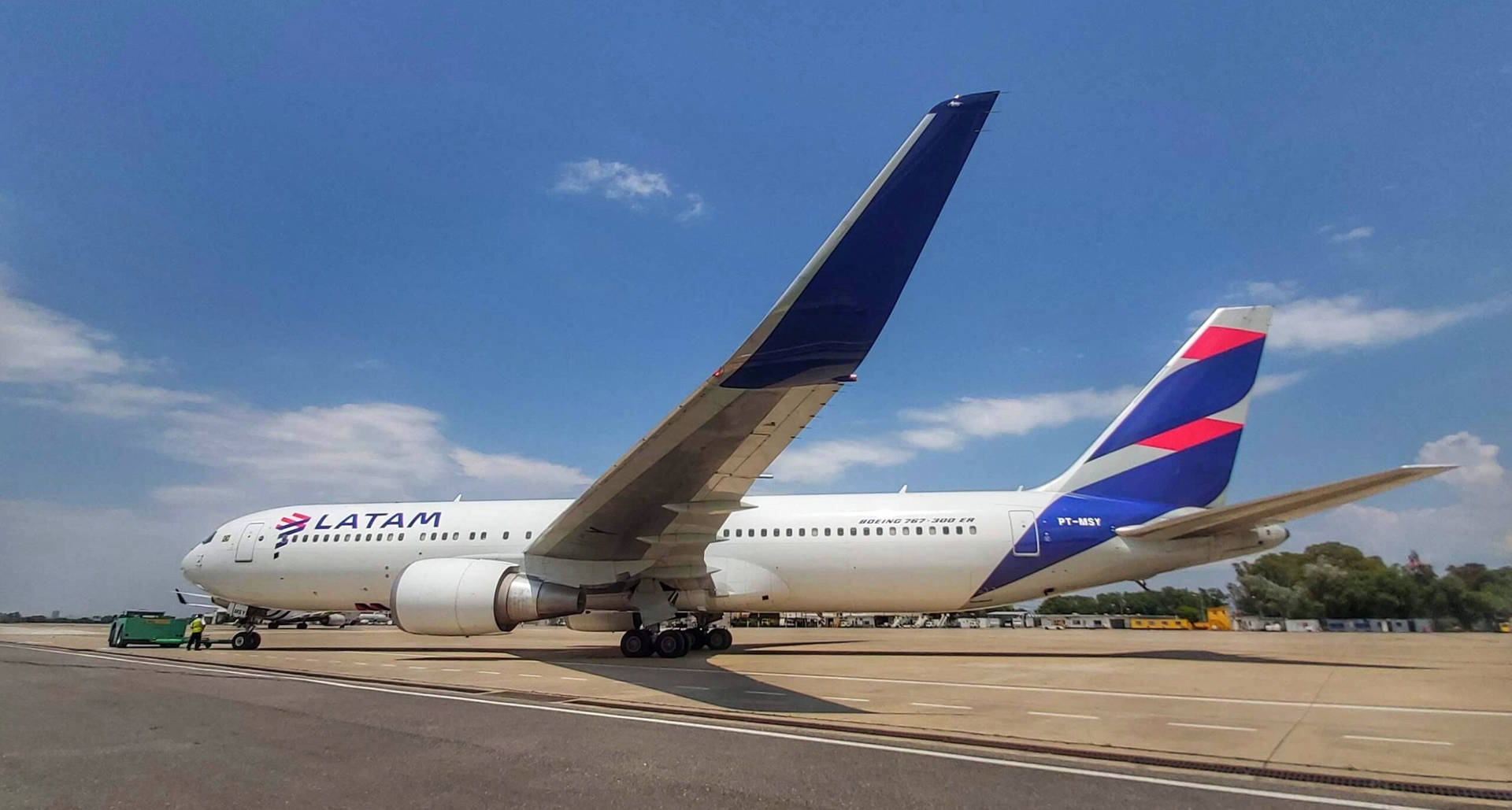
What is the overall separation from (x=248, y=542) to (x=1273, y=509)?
2201 centimetres

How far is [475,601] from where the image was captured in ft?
38.9

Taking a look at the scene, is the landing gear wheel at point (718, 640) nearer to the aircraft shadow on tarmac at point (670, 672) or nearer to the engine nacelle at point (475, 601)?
the aircraft shadow on tarmac at point (670, 672)

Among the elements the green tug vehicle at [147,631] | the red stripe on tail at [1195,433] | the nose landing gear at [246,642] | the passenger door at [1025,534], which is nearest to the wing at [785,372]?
the passenger door at [1025,534]

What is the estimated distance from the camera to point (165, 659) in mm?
14734

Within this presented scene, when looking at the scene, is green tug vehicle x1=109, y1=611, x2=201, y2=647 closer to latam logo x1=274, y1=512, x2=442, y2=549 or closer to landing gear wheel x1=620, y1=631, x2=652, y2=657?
latam logo x1=274, y1=512, x2=442, y2=549

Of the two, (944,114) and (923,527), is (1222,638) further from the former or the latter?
(944,114)

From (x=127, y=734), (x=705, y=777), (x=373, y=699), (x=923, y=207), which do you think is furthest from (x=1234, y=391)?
(x=127, y=734)

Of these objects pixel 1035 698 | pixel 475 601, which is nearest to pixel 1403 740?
pixel 1035 698

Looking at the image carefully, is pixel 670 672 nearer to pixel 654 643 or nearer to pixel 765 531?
Answer: pixel 654 643

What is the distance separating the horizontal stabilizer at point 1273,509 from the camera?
405 inches

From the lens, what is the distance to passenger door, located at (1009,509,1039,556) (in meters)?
14.6

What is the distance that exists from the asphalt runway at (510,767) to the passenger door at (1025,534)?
32.1 feet

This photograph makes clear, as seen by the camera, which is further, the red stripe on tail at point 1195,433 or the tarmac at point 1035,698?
the red stripe on tail at point 1195,433

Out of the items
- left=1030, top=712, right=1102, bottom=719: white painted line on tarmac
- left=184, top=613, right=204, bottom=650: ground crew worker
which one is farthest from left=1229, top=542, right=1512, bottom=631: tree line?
left=184, top=613, right=204, bottom=650: ground crew worker
